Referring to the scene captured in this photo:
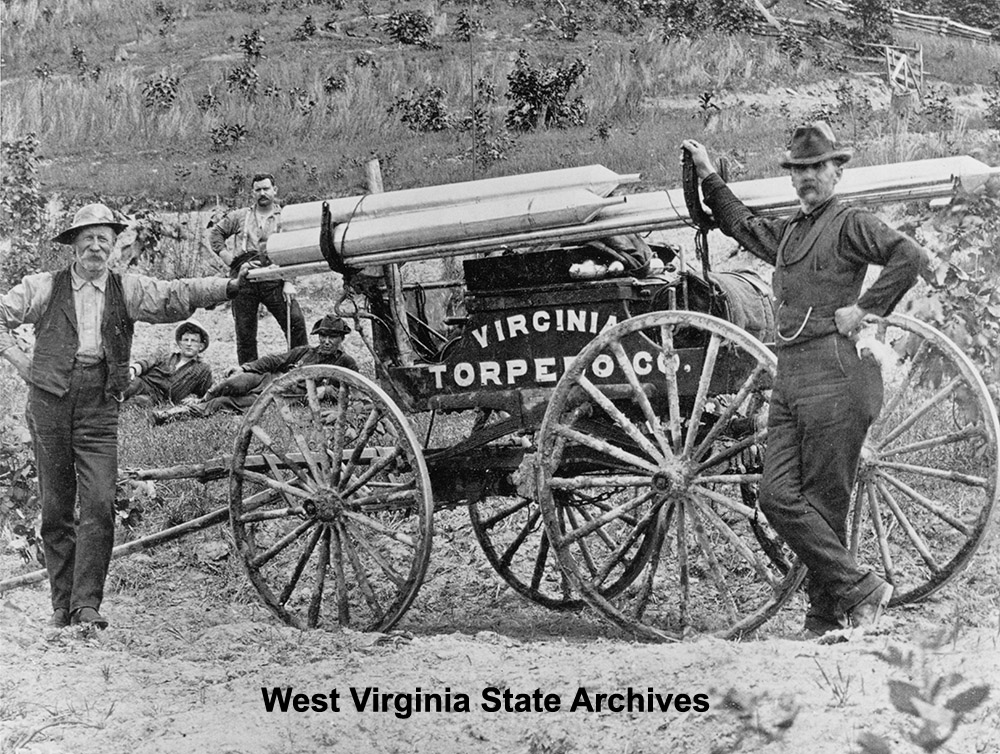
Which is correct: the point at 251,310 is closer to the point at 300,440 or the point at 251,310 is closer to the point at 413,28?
the point at 413,28

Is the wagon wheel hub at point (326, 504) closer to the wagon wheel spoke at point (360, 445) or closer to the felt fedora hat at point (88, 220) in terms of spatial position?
the wagon wheel spoke at point (360, 445)

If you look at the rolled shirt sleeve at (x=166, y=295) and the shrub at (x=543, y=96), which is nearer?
the rolled shirt sleeve at (x=166, y=295)

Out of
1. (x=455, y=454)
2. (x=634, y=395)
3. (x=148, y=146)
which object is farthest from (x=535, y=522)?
(x=148, y=146)

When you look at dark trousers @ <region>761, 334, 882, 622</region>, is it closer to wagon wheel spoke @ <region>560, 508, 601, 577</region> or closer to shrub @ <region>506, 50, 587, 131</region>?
wagon wheel spoke @ <region>560, 508, 601, 577</region>

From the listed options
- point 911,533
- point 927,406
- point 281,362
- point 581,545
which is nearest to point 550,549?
point 581,545

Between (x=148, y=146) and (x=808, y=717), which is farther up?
(x=148, y=146)

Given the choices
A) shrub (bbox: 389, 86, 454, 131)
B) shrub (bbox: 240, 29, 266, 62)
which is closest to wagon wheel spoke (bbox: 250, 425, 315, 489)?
shrub (bbox: 389, 86, 454, 131)

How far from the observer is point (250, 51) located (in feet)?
30.5

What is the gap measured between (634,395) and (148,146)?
614 cm

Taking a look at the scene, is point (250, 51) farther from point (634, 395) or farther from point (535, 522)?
point (634, 395)

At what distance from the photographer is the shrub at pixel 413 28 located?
899 cm

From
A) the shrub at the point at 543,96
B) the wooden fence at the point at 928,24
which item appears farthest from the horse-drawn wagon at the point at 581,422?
the shrub at the point at 543,96

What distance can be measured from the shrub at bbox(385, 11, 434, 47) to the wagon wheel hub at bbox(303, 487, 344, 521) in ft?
12.8

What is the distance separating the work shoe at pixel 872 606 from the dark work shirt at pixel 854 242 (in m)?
1.06
